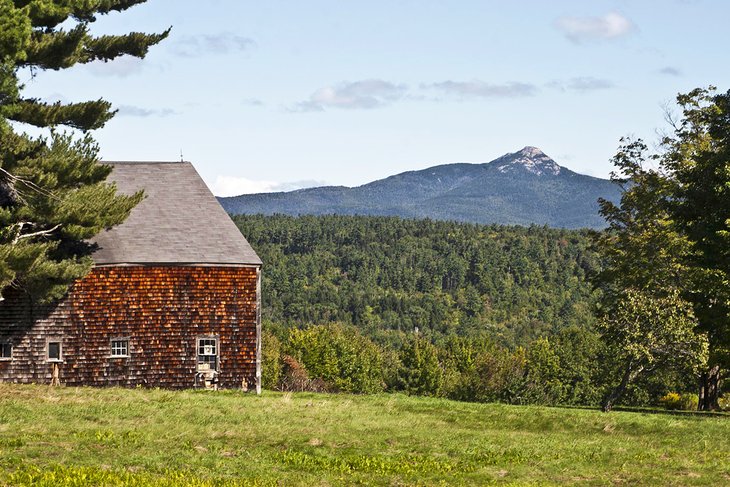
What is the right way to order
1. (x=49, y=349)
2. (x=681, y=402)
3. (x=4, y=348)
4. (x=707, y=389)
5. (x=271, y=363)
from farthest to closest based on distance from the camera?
(x=271, y=363) → (x=681, y=402) → (x=707, y=389) → (x=49, y=349) → (x=4, y=348)

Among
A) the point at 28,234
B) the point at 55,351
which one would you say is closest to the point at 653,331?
the point at 55,351

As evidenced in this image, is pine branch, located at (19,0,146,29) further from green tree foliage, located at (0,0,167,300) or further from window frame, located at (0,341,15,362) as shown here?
window frame, located at (0,341,15,362)

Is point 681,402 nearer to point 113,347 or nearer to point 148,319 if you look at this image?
point 148,319

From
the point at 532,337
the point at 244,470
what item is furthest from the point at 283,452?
the point at 532,337

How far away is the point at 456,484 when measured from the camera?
2017 centimetres

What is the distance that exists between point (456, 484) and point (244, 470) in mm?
4277

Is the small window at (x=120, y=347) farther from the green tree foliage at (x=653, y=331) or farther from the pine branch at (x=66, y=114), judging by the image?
the green tree foliage at (x=653, y=331)

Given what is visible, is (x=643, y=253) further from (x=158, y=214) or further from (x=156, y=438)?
(x=156, y=438)

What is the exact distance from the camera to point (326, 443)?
960 inches

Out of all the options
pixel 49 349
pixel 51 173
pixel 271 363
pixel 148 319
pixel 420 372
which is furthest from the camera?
pixel 420 372

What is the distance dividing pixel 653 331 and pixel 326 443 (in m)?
22.7

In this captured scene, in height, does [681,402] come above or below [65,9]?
below

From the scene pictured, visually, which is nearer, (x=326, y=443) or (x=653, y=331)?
(x=326, y=443)

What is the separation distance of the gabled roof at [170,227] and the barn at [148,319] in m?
0.05
